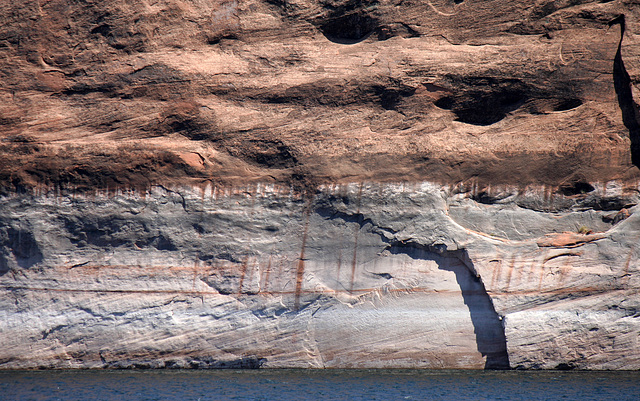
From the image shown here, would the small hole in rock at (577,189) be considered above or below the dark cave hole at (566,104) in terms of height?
below

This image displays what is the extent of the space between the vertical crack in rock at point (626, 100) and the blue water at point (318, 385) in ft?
9.48

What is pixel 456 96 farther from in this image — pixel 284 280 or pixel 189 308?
pixel 189 308

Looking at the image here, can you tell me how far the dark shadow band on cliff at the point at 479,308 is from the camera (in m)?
7.38

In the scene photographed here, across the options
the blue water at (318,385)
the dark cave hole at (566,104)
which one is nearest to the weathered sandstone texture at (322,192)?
the dark cave hole at (566,104)

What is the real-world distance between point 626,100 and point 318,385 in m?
5.35

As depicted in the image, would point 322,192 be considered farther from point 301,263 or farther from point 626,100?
point 626,100

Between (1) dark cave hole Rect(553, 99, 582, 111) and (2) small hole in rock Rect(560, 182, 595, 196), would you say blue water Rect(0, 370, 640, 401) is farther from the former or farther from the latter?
(1) dark cave hole Rect(553, 99, 582, 111)

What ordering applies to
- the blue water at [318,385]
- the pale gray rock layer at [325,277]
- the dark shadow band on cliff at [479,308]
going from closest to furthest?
the blue water at [318,385]
the pale gray rock layer at [325,277]
the dark shadow band on cliff at [479,308]

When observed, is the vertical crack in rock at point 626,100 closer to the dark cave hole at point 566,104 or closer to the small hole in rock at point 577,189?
the dark cave hole at point 566,104

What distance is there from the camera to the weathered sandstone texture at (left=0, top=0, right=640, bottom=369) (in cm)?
730

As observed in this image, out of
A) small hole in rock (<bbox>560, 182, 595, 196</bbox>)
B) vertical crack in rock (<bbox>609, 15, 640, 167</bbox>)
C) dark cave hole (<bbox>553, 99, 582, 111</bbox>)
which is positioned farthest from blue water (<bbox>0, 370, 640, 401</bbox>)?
dark cave hole (<bbox>553, 99, 582, 111</bbox>)

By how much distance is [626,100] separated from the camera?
24.5 ft

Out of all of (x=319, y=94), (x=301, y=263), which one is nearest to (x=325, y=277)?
(x=301, y=263)

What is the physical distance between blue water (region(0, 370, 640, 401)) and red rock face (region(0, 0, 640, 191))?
7.90ft
